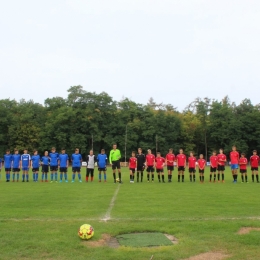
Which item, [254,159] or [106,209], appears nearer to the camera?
[106,209]

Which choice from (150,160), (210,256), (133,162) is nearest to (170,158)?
(150,160)

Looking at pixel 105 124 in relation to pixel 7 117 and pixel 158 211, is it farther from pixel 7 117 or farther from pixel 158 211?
pixel 158 211

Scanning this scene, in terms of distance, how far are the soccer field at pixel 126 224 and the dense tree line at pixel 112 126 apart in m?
53.1

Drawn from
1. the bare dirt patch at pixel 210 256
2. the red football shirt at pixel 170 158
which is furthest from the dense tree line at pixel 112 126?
the bare dirt patch at pixel 210 256

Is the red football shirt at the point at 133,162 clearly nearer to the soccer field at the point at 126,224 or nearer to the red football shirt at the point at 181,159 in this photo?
the red football shirt at the point at 181,159

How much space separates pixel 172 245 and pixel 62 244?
75.9 inches

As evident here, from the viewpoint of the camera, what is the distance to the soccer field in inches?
242

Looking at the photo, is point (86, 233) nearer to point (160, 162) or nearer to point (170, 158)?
point (160, 162)

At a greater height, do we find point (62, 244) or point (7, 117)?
point (7, 117)

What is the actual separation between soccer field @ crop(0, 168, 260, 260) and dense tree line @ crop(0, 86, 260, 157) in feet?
174

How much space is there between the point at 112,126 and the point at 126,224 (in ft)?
195

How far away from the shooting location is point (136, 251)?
6160 millimetres

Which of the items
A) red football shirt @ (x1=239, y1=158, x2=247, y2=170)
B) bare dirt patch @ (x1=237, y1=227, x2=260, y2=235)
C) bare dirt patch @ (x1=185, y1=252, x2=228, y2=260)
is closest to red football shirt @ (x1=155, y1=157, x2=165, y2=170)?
red football shirt @ (x1=239, y1=158, x2=247, y2=170)

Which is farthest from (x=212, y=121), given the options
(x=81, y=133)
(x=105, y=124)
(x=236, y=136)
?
(x=81, y=133)
